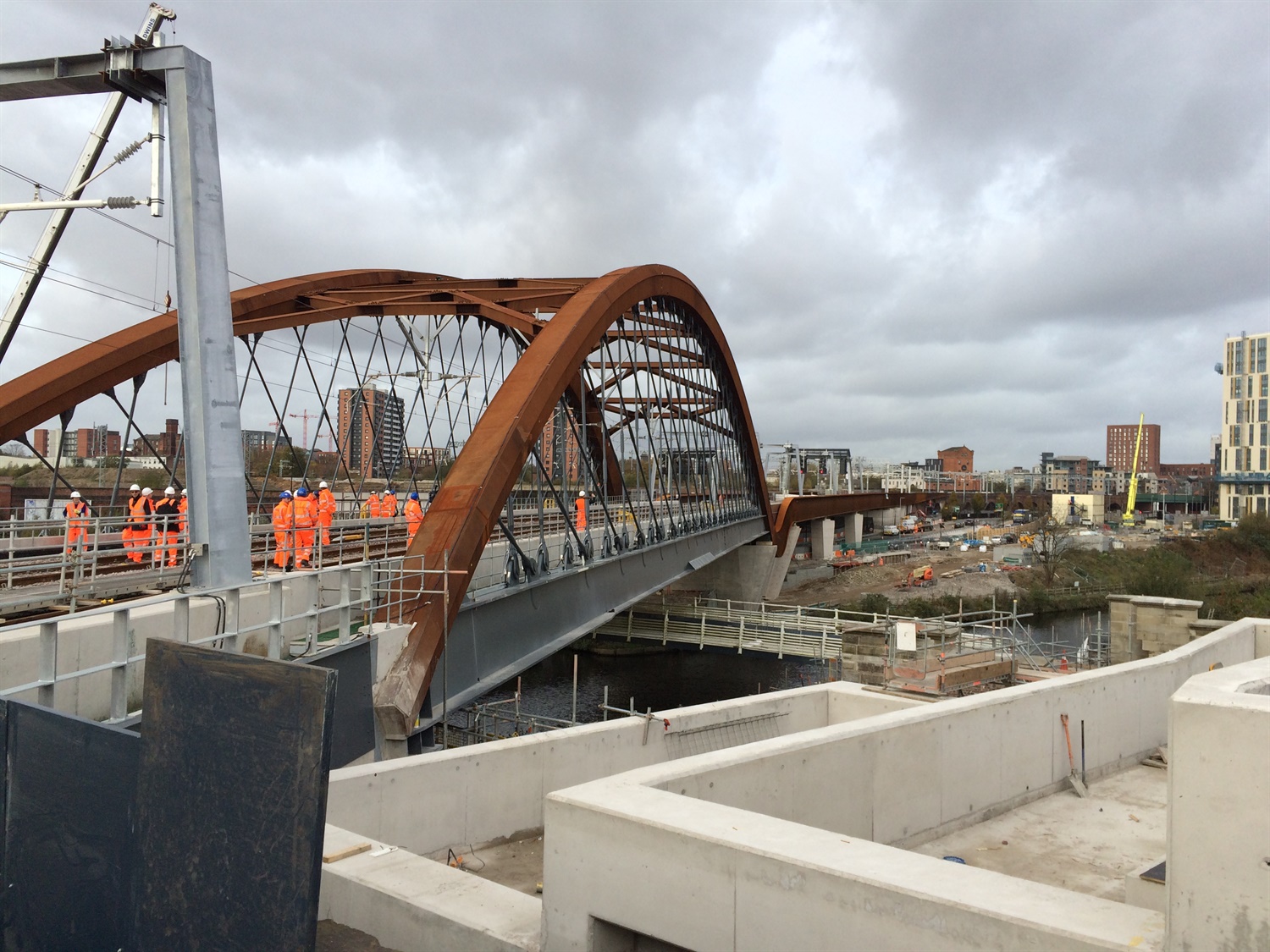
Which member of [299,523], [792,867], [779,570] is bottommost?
[779,570]

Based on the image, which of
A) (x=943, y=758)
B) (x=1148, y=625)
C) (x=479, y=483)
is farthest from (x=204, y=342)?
(x=1148, y=625)

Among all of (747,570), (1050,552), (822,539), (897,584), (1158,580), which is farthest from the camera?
(822,539)

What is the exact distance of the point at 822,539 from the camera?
72.4 metres

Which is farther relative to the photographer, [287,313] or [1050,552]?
[1050,552]

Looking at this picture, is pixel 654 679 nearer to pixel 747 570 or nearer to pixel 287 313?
pixel 747 570

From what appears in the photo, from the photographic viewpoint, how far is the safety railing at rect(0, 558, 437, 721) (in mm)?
7391

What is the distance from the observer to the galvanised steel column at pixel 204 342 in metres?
10.4

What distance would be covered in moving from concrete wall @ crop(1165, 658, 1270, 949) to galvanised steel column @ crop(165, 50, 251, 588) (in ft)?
31.8

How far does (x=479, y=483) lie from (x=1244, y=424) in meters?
143

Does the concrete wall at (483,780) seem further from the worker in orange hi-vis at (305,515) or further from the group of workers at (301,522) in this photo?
the worker in orange hi-vis at (305,515)

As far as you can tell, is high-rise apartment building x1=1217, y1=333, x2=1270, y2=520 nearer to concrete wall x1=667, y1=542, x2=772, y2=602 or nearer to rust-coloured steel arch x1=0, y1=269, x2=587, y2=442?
concrete wall x1=667, y1=542, x2=772, y2=602

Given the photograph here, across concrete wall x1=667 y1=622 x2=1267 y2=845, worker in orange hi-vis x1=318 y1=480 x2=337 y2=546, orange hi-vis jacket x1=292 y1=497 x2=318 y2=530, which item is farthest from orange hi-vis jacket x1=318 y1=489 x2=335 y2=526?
concrete wall x1=667 y1=622 x2=1267 y2=845

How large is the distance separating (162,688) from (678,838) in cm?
306

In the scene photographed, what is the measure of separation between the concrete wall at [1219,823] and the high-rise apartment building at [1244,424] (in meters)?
138
